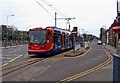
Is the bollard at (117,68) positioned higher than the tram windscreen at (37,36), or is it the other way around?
the tram windscreen at (37,36)

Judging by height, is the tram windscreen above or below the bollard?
above

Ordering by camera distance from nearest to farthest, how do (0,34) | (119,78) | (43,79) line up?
1. (119,78)
2. (43,79)
3. (0,34)

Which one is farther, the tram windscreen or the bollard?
the tram windscreen

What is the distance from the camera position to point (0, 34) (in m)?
113

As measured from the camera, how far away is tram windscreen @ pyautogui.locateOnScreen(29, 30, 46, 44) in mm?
32156

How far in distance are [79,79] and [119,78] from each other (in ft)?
18.2

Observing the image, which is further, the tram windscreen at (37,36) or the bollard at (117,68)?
the tram windscreen at (37,36)

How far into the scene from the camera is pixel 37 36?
32.3 m

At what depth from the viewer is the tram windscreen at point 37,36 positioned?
32.2m

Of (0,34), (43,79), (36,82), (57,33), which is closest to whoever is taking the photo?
(36,82)

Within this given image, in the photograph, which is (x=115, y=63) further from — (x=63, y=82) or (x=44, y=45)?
(x=44, y=45)

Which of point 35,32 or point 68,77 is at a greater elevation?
point 35,32

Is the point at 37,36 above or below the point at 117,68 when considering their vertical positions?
above

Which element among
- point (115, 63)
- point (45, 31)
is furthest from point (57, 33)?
point (115, 63)
